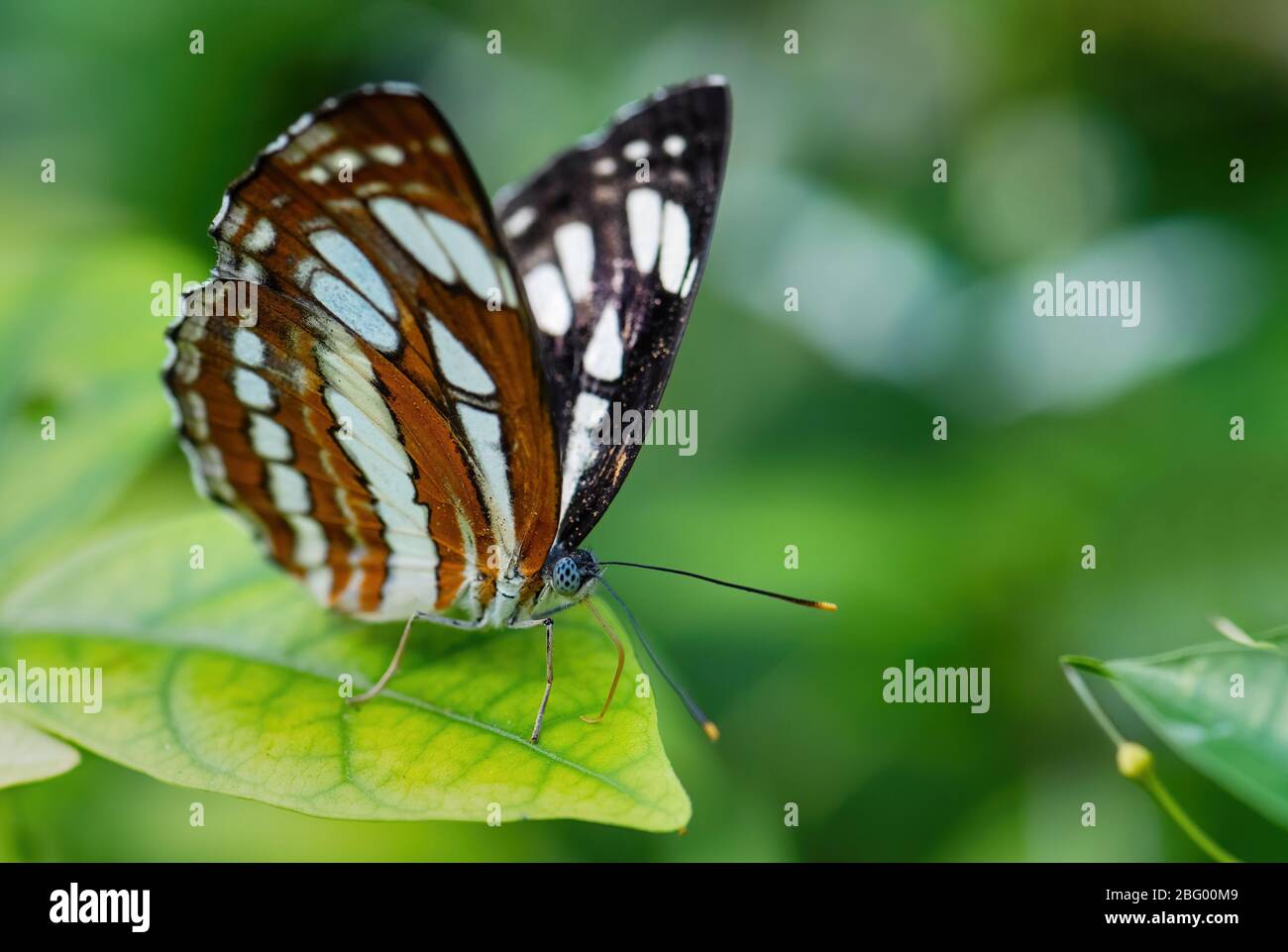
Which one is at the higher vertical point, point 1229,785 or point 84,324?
point 84,324

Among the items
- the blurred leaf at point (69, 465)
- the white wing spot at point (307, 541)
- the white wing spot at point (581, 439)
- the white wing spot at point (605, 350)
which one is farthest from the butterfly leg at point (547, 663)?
the blurred leaf at point (69, 465)

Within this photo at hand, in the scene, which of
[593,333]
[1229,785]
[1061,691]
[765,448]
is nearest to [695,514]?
[765,448]

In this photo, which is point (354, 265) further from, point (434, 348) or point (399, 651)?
point (399, 651)

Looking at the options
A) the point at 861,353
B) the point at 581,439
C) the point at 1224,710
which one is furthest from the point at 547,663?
the point at 861,353

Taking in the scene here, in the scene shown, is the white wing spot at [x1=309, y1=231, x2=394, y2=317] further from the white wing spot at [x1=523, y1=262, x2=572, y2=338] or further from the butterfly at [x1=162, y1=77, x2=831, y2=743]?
the white wing spot at [x1=523, y1=262, x2=572, y2=338]

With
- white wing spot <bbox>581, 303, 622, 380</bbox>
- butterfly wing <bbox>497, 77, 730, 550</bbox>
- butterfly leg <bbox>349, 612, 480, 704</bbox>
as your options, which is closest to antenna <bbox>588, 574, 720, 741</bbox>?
butterfly wing <bbox>497, 77, 730, 550</bbox>

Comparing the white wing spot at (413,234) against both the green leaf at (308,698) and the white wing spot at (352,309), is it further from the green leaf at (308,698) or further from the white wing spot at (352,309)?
the green leaf at (308,698)

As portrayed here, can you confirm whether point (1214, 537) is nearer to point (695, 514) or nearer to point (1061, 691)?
point (1061, 691)
